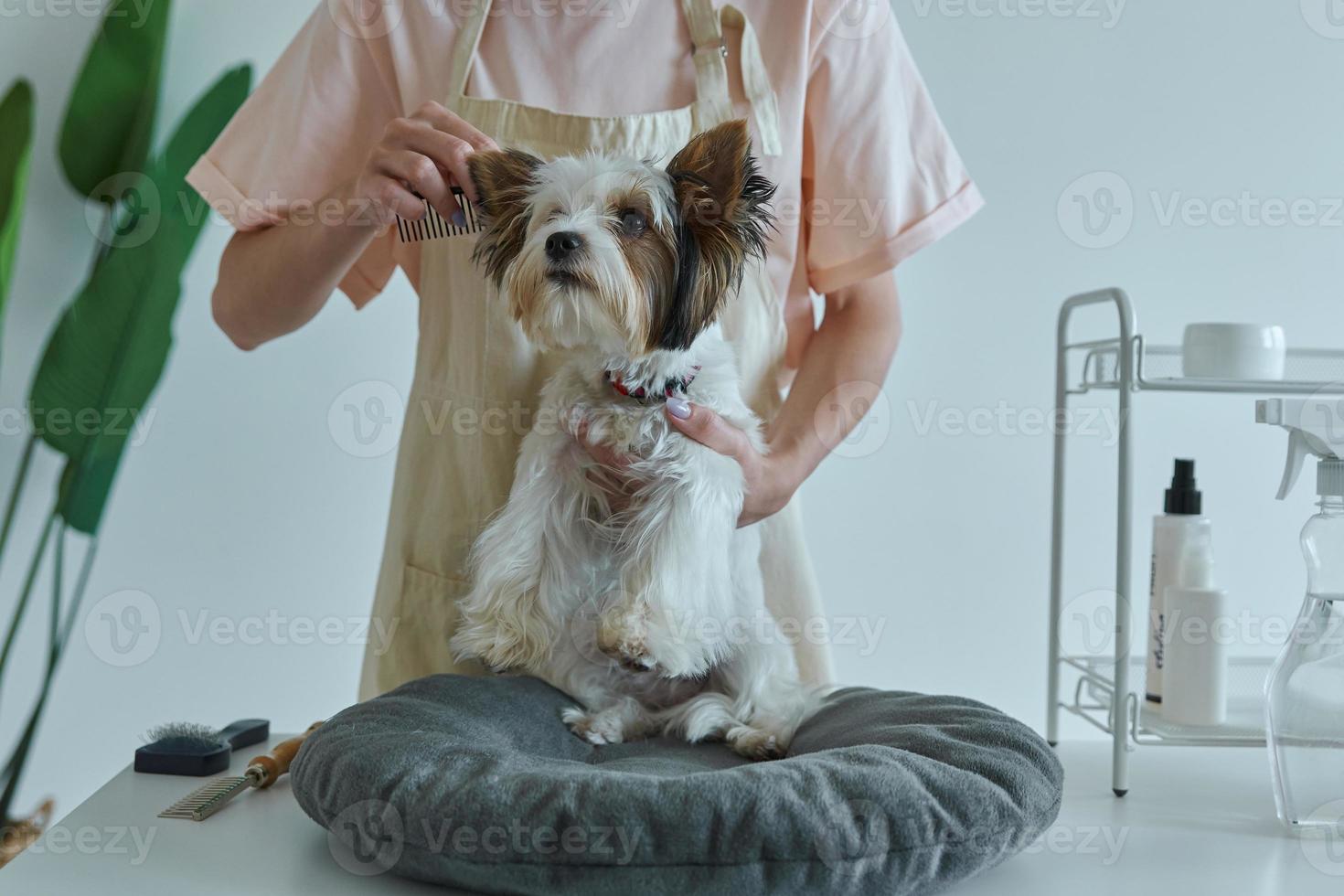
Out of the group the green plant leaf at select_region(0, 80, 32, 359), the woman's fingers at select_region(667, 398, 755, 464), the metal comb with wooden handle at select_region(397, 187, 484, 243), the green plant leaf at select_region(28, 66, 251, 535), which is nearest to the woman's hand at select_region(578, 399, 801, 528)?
the woman's fingers at select_region(667, 398, 755, 464)

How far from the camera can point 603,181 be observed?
1.13 m

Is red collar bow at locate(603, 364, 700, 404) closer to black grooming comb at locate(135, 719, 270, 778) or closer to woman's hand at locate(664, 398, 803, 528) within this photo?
woman's hand at locate(664, 398, 803, 528)

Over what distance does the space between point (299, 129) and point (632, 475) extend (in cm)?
66

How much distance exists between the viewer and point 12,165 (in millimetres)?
2312

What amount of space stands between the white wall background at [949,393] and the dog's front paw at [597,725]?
1.25m

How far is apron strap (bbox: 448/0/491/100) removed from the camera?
1.35m

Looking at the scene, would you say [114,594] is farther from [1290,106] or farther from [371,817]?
[1290,106]

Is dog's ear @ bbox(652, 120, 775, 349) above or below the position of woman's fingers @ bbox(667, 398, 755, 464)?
above

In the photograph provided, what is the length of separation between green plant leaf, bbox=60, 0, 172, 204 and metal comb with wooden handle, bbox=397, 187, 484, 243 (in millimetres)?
1421

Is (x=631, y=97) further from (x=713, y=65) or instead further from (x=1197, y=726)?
(x=1197, y=726)

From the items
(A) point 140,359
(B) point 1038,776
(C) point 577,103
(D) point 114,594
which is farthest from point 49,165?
(B) point 1038,776

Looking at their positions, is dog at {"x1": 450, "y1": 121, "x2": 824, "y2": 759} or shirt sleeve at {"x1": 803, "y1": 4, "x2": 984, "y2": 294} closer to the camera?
dog at {"x1": 450, "y1": 121, "x2": 824, "y2": 759}

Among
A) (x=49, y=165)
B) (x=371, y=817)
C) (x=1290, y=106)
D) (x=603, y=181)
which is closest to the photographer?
(x=371, y=817)

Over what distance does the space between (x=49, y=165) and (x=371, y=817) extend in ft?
7.44
